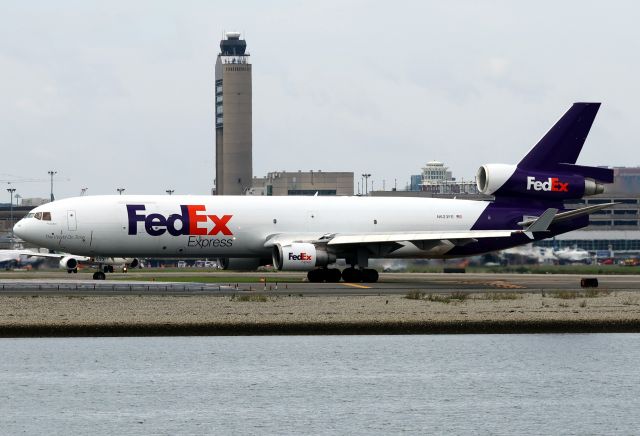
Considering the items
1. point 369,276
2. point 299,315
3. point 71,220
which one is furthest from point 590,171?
point 299,315

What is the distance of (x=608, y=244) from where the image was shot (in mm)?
154750

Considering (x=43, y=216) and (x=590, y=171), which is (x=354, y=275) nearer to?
(x=590, y=171)

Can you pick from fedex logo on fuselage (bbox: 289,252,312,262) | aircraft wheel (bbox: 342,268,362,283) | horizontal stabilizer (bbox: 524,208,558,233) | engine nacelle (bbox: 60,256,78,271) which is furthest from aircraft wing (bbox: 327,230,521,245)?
engine nacelle (bbox: 60,256,78,271)

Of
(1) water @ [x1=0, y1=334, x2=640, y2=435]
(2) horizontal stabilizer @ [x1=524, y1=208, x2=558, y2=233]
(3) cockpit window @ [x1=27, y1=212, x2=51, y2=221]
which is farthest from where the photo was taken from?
(3) cockpit window @ [x1=27, y1=212, x2=51, y2=221]

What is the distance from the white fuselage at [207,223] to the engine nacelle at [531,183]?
2.54 meters

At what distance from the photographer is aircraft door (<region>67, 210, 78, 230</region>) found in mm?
62562

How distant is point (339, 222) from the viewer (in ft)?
220

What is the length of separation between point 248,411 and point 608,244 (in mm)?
132435

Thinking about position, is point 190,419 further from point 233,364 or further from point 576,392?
point 576,392

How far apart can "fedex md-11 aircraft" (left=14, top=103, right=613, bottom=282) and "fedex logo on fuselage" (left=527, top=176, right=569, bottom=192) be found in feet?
0.19

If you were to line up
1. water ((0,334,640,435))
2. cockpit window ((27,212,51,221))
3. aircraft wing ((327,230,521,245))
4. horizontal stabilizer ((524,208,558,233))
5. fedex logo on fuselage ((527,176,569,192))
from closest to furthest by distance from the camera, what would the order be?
1. water ((0,334,640,435))
2. horizontal stabilizer ((524,208,558,233))
3. aircraft wing ((327,230,521,245))
4. cockpit window ((27,212,51,221))
5. fedex logo on fuselage ((527,176,569,192))

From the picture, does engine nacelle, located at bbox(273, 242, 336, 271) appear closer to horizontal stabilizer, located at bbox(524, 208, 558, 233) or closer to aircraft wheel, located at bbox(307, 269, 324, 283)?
aircraft wheel, located at bbox(307, 269, 324, 283)

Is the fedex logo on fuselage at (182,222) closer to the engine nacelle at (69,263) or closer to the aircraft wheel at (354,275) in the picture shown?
the aircraft wheel at (354,275)

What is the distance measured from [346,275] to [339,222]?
3154 mm
